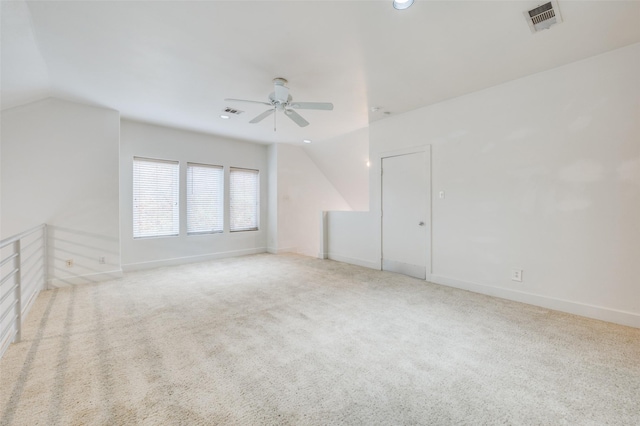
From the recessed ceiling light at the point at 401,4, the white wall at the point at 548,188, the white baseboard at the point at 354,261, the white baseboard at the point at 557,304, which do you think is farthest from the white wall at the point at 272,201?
the recessed ceiling light at the point at 401,4

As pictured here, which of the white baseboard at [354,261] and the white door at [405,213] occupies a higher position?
the white door at [405,213]

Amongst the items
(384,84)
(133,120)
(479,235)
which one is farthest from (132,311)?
(479,235)

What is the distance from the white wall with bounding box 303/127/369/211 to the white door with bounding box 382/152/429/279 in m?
1.21

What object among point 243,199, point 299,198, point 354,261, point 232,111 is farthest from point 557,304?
point 243,199

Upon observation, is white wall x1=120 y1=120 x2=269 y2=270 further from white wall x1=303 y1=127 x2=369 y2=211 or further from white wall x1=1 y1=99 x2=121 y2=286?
white wall x1=303 y1=127 x2=369 y2=211

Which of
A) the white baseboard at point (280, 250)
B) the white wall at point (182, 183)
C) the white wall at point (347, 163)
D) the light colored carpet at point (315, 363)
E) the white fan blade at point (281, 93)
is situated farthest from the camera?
the white baseboard at point (280, 250)

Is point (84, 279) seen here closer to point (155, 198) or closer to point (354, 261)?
point (155, 198)

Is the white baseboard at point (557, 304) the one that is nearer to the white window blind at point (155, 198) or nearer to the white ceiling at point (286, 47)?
the white ceiling at point (286, 47)

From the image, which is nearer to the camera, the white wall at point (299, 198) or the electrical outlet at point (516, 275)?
the electrical outlet at point (516, 275)

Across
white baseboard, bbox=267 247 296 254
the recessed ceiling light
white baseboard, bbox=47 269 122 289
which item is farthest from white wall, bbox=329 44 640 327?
white baseboard, bbox=47 269 122 289

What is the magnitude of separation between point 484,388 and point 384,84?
10.6ft

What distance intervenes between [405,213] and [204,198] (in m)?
4.11

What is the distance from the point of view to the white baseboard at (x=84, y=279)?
3.98 metres

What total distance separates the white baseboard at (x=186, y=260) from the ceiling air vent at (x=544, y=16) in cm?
604
